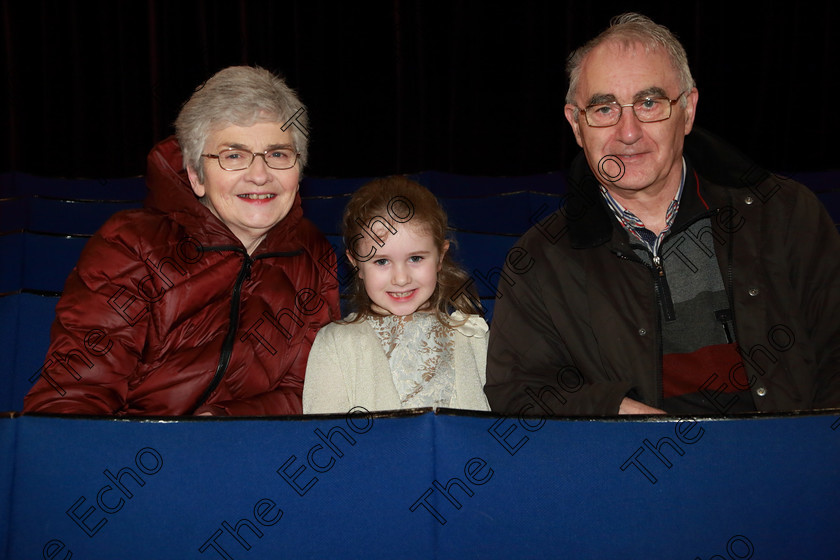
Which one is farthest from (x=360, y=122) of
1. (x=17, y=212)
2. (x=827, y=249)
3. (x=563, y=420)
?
(x=563, y=420)

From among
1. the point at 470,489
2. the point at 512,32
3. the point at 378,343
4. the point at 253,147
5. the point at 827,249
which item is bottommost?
the point at 378,343

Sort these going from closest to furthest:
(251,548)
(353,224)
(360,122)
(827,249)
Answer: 1. (251,548)
2. (827,249)
3. (353,224)
4. (360,122)

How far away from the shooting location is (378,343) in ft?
4.69

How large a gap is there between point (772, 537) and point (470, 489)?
33cm

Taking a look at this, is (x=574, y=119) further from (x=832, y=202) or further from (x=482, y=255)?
(x=832, y=202)

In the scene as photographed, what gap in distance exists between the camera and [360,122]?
13.4 feet

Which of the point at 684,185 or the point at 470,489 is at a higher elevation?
the point at 684,185

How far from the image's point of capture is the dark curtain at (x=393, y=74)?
3973 millimetres

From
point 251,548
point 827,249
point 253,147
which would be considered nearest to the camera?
point 251,548

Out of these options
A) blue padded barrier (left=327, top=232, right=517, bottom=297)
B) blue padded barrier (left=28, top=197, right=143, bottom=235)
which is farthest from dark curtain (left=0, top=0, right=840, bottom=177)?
blue padded barrier (left=327, top=232, right=517, bottom=297)

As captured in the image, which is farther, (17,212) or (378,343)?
(17,212)

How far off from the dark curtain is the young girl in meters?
2.71

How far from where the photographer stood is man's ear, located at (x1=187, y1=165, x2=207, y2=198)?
142cm

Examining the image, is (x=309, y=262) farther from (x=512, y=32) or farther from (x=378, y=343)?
(x=512, y=32)
